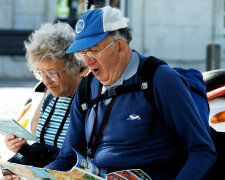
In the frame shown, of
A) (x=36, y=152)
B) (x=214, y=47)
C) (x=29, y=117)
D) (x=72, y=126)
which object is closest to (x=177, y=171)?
(x=72, y=126)

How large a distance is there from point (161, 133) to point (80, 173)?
0.45m

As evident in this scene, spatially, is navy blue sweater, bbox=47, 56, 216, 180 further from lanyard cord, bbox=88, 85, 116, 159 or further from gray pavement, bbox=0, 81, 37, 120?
gray pavement, bbox=0, 81, 37, 120

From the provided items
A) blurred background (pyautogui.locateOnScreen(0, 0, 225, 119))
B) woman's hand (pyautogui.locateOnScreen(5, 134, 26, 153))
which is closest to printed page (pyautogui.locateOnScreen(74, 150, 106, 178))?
woman's hand (pyautogui.locateOnScreen(5, 134, 26, 153))

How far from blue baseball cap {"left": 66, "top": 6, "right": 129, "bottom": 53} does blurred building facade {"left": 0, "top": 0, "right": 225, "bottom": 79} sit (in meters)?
12.2

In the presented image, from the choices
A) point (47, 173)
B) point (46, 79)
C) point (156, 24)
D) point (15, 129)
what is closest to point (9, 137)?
point (15, 129)

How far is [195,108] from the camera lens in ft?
7.05

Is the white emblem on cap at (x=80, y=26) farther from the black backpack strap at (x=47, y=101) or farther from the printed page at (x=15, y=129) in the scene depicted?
the black backpack strap at (x=47, y=101)

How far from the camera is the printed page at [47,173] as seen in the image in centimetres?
200

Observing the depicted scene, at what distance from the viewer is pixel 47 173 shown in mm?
2086

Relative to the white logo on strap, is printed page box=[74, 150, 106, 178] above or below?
below

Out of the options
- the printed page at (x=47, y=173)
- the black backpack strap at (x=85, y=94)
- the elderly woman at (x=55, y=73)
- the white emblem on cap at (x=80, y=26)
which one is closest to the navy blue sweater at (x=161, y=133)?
the black backpack strap at (x=85, y=94)

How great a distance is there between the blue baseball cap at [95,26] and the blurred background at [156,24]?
12.1 metres

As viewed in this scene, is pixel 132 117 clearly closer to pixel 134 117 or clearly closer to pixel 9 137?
pixel 134 117

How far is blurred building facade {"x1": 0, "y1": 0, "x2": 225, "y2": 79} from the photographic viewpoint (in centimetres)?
1448
